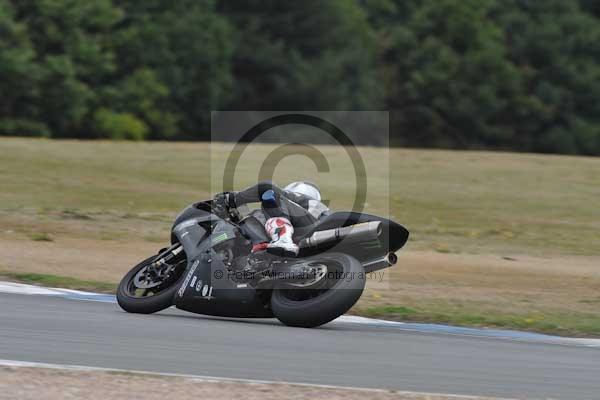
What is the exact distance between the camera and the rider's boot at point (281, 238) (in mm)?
9281

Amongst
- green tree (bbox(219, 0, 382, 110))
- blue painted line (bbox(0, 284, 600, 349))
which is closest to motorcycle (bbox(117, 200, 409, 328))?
blue painted line (bbox(0, 284, 600, 349))

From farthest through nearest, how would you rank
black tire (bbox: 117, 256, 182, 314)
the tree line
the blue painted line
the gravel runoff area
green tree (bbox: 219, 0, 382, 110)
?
green tree (bbox: 219, 0, 382, 110), the tree line, black tire (bbox: 117, 256, 182, 314), the blue painted line, the gravel runoff area

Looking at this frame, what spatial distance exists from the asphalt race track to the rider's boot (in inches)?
24.5

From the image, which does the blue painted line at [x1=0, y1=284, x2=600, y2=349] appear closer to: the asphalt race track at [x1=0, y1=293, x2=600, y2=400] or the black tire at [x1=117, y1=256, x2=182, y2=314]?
the asphalt race track at [x1=0, y1=293, x2=600, y2=400]

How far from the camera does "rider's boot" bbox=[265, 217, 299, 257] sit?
9.28m

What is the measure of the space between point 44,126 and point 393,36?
89.6 feet

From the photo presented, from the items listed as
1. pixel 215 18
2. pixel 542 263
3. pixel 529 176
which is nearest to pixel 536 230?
pixel 542 263

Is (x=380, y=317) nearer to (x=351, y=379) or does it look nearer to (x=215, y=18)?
(x=351, y=379)

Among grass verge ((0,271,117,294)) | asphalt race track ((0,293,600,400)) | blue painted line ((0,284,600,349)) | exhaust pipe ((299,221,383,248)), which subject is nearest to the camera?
asphalt race track ((0,293,600,400))

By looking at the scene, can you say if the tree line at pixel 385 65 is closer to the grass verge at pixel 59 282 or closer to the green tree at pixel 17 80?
the green tree at pixel 17 80

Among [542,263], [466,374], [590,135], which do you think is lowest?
[590,135]

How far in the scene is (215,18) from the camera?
65125 mm

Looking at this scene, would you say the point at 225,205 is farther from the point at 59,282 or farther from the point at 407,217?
the point at 407,217

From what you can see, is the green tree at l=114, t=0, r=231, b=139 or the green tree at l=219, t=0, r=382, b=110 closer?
the green tree at l=114, t=0, r=231, b=139
